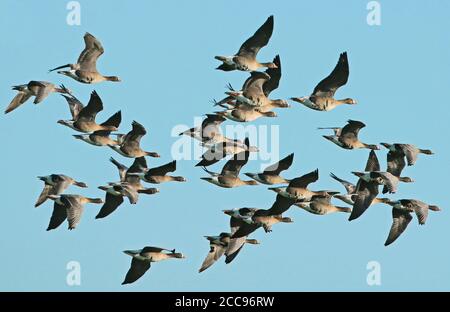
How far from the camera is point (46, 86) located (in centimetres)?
4803

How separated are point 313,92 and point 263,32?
2.19 metres

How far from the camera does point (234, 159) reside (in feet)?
158

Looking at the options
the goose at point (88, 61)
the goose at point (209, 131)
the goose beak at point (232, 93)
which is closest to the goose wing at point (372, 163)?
the goose at point (209, 131)

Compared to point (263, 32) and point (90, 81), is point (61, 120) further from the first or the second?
point (263, 32)

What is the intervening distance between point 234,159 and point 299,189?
2.65 metres

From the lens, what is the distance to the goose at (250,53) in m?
46.9

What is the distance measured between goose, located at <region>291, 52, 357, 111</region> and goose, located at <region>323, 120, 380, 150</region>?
722mm

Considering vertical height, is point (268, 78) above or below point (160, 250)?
above

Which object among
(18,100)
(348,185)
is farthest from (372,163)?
(18,100)

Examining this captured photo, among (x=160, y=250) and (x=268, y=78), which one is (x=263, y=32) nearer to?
(x=268, y=78)

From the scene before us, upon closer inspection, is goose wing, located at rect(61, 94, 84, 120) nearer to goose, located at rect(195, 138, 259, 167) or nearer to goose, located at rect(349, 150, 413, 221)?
goose, located at rect(195, 138, 259, 167)

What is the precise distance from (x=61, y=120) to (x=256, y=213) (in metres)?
6.01

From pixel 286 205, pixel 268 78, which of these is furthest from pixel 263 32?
pixel 286 205

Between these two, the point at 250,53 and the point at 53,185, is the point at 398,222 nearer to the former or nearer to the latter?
the point at 250,53
